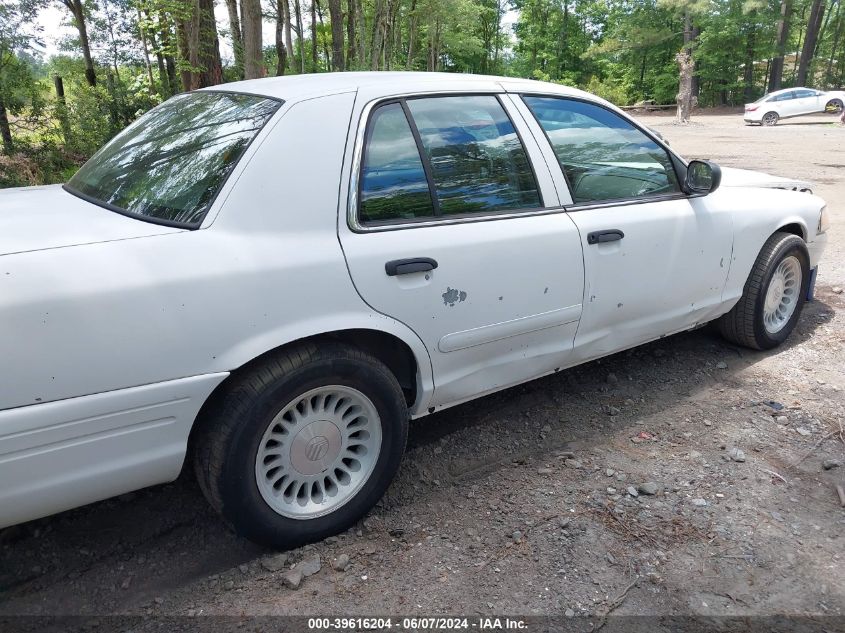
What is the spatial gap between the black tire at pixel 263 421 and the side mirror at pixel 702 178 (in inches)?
85.4

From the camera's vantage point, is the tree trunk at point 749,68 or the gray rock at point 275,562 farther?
the tree trunk at point 749,68

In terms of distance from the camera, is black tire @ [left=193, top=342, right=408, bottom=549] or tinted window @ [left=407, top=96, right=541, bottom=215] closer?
black tire @ [left=193, top=342, right=408, bottom=549]

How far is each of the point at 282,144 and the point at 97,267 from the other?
0.81 metres

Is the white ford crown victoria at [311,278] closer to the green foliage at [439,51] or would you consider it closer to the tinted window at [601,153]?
the tinted window at [601,153]

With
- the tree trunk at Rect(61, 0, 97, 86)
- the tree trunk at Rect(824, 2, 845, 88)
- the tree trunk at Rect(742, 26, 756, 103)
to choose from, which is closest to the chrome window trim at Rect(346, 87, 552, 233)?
the tree trunk at Rect(61, 0, 97, 86)

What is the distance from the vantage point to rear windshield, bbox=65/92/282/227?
8.09 ft

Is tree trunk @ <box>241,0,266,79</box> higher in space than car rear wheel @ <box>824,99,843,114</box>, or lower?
higher

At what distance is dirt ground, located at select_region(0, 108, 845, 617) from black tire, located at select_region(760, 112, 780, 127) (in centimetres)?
2708

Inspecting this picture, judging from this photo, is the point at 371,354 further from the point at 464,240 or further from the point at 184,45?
the point at 184,45

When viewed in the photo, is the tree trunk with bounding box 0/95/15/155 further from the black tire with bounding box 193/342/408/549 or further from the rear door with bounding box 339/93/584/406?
the black tire with bounding box 193/342/408/549

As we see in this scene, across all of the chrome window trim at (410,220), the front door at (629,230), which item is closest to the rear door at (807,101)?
the front door at (629,230)

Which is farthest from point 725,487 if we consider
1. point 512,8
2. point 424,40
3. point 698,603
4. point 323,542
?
point 512,8

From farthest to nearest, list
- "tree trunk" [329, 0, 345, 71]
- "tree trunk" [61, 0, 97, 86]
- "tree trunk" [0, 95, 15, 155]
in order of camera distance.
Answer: "tree trunk" [61, 0, 97, 86], "tree trunk" [329, 0, 345, 71], "tree trunk" [0, 95, 15, 155]

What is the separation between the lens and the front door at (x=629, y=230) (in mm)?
3340
